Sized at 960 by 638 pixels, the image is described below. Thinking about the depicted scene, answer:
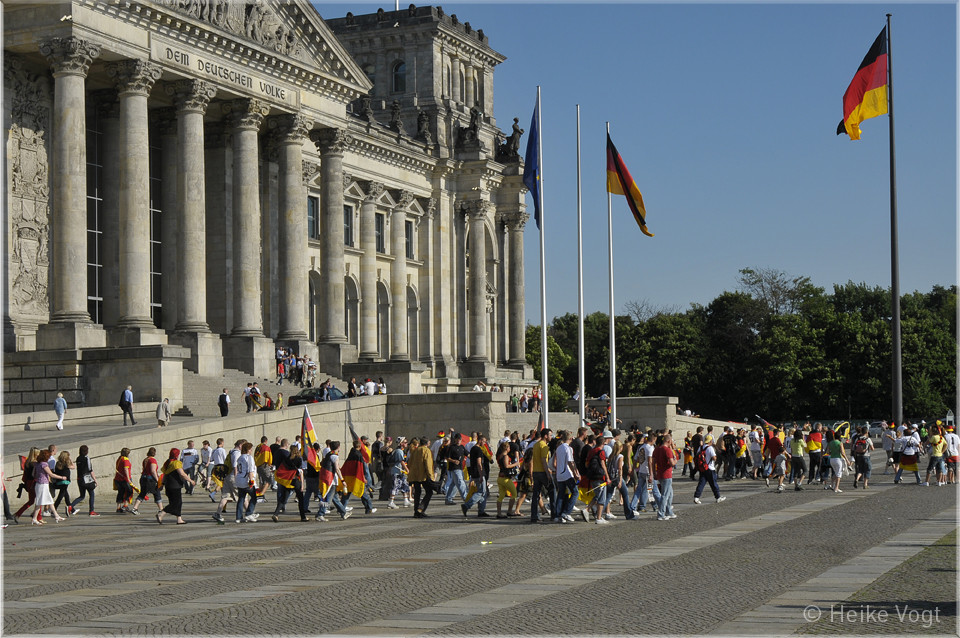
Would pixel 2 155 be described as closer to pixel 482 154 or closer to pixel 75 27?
pixel 75 27

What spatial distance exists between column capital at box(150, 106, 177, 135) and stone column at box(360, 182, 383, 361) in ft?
69.1

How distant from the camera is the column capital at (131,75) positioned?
4681 cm

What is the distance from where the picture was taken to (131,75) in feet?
154

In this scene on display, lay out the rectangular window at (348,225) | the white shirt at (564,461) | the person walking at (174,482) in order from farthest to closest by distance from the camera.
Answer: the rectangular window at (348,225) → the person walking at (174,482) → the white shirt at (564,461)

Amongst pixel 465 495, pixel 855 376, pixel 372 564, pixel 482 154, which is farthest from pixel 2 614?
pixel 855 376

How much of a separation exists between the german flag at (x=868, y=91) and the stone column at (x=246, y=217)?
2461 centimetres

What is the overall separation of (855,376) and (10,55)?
2794 inches

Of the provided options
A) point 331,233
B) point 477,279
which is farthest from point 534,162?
point 477,279

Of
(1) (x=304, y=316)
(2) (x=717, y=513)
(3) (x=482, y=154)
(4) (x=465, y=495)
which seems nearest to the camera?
(2) (x=717, y=513)

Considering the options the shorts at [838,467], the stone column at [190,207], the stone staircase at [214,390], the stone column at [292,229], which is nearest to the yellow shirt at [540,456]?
the shorts at [838,467]

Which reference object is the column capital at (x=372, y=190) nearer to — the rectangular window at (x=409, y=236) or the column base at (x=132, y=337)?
the rectangular window at (x=409, y=236)

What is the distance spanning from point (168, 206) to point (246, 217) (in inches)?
131

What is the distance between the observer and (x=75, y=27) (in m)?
44.2

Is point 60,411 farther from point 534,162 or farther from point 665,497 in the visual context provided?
point 665,497
